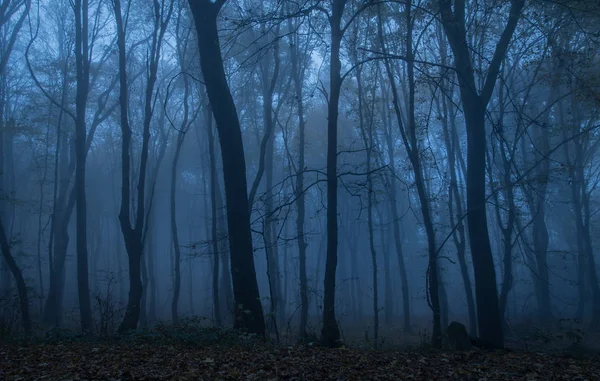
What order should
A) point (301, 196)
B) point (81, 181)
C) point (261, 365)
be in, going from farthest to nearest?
point (301, 196) → point (81, 181) → point (261, 365)

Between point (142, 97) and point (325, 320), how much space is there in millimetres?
23651

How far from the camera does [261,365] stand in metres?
5.89

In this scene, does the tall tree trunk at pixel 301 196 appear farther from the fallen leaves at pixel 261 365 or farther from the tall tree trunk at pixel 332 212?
the fallen leaves at pixel 261 365

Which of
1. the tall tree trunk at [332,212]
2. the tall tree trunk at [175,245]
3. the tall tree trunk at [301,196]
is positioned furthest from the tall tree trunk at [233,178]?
the tall tree trunk at [175,245]

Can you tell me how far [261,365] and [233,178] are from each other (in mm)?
4422

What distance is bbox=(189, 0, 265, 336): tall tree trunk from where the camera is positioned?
914 centimetres

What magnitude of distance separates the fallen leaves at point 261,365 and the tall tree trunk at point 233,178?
5.69ft

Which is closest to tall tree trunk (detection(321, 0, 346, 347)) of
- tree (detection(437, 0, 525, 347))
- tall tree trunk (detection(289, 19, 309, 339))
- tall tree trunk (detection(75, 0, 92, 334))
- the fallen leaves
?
the fallen leaves

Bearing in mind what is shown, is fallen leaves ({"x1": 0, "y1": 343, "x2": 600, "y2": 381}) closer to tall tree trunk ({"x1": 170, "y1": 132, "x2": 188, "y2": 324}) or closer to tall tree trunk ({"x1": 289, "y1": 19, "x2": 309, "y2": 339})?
tall tree trunk ({"x1": 289, "y1": 19, "x2": 309, "y2": 339})

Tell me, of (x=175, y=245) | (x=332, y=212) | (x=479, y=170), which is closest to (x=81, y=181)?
(x=175, y=245)

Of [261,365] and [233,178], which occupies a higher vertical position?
[233,178]

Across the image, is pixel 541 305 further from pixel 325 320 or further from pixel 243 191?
pixel 243 191

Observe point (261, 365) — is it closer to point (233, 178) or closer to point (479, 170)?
point (233, 178)

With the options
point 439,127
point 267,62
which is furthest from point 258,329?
point 439,127
